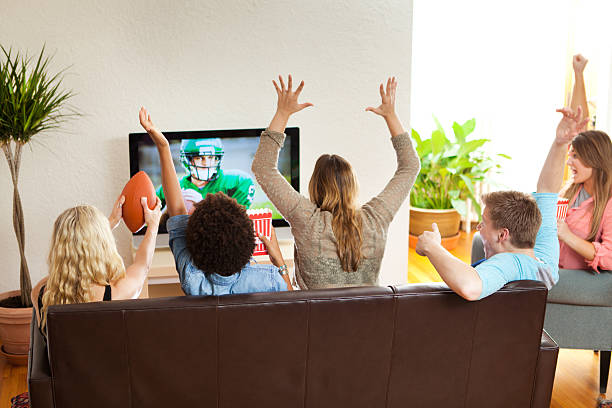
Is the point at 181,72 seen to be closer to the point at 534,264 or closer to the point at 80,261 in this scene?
the point at 80,261

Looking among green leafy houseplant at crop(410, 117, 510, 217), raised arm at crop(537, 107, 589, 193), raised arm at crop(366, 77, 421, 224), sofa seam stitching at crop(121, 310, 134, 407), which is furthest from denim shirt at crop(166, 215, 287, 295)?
green leafy houseplant at crop(410, 117, 510, 217)

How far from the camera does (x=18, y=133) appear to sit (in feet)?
9.18

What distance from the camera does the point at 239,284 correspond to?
5.59ft

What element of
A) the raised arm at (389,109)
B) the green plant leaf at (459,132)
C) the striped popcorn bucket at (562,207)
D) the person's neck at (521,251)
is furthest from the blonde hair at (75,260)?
the green plant leaf at (459,132)

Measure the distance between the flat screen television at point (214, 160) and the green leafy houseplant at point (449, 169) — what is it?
A: 2057 millimetres

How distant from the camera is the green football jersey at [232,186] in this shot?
3.45 meters

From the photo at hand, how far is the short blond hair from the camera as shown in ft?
6.16

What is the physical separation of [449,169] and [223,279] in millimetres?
3757

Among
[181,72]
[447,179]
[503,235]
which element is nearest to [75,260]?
[503,235]

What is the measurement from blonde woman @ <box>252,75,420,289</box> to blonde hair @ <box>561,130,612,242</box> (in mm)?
1135

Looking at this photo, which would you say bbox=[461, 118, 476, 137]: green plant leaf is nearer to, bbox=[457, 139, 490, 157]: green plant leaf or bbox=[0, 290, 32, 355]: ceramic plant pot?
bbox=[457, 139, 490, 157]: green plant leaf

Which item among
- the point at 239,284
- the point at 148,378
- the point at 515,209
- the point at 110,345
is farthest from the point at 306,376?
the point at 515,209

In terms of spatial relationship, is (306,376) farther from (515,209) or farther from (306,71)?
(306,71)

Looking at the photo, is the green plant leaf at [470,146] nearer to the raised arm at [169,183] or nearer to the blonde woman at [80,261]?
the raised arm at [169,183]
